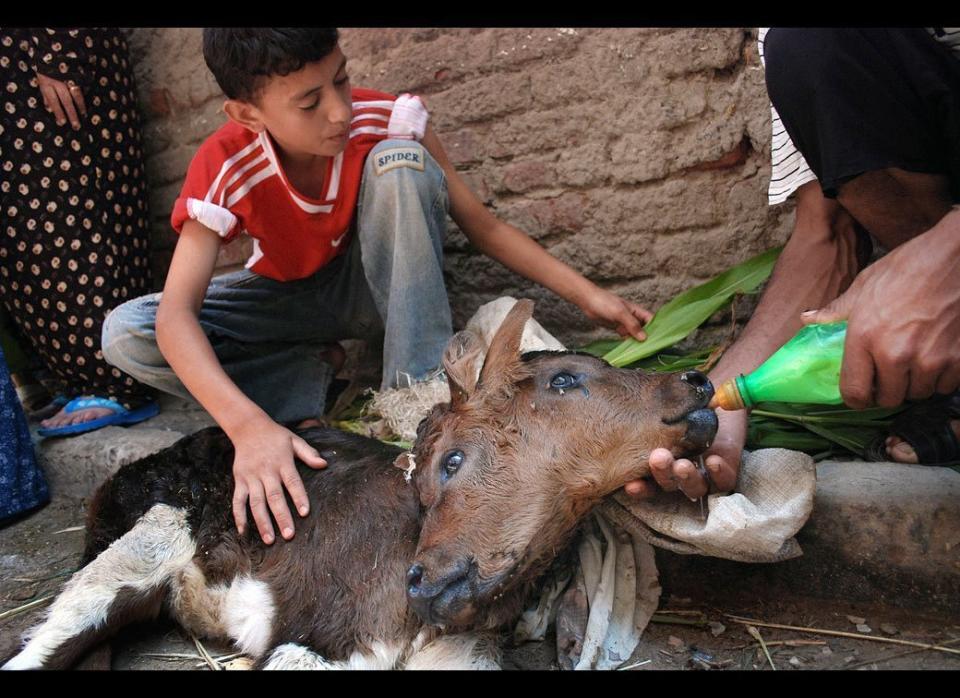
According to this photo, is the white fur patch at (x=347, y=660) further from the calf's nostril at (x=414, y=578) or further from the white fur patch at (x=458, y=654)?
the calf's nostril at (x=414, y=578)

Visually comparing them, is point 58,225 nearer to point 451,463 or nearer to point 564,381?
point 451,463

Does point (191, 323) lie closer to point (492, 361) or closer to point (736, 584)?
point (492, 361)

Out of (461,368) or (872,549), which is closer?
(872,549)

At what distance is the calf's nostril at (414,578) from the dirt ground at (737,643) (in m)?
0.42

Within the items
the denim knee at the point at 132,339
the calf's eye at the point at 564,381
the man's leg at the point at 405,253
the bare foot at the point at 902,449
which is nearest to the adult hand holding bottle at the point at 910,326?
the calf's eye at the point at 564,381

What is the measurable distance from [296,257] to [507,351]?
1.55 m

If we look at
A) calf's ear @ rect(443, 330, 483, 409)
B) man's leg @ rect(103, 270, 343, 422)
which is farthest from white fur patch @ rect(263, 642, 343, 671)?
man's leg @ rect(103, 270, 343, 422)

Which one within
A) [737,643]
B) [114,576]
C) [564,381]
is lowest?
[737,643]

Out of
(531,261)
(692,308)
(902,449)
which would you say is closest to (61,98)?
(531,261)

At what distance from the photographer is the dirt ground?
2018mm

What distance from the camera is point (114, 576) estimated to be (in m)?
2.43

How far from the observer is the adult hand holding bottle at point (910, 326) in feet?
5.40

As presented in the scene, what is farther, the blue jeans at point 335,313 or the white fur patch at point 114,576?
the blue jeans at point 335,313

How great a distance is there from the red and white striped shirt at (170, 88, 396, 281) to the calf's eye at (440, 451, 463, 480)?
4.59ft
